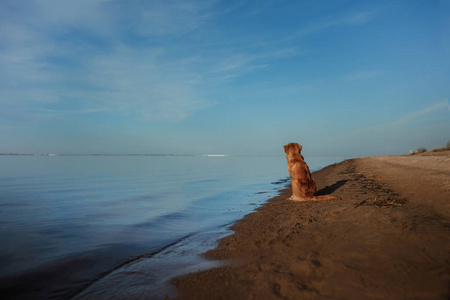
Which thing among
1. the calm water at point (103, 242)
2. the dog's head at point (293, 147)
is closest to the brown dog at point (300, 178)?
the dog's head at point (293, 147)

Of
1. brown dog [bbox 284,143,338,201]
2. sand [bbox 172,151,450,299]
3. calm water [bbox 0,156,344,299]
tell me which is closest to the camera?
sand [bbox 172,151,450,299]

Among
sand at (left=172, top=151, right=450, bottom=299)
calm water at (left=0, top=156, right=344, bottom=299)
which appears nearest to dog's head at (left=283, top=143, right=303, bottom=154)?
calm water at (left=0, top=156, right=344, bottom=299)

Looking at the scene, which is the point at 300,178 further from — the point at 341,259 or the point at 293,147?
the point at 341,259

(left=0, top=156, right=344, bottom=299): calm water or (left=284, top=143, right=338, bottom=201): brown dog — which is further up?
(left=284, top=143, right=338, bottom=201): brown dog

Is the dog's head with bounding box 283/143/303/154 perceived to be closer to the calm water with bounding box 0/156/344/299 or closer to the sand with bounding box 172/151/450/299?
the calm water with bounding box 0/156/344/299

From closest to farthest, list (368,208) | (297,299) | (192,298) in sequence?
1. (297,299)
2. (192,298)
3. (368,208)

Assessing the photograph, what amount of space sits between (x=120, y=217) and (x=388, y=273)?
24.1 ft

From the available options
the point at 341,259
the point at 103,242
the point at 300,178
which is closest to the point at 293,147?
the point at 300,178

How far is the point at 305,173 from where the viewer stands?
8742mm

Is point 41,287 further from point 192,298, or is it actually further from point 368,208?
point 368,208

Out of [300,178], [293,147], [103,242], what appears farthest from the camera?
[293,147]

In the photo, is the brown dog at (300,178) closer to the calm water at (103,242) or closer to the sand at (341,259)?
the calm water at (103,242)

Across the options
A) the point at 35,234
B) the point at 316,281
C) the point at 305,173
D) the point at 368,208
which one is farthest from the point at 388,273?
the point at 35,234

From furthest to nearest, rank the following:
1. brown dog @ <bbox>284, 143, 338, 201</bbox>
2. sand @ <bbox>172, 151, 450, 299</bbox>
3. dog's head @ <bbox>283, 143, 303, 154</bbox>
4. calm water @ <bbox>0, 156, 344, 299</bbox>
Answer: dog's head @ <bbox>283, 143, 303, 154</bbox> → brown dog @ <bbox>284, 143, 338, 201</bbox> → calm water @ <bbox>0, 156, 344, 299</bbox> → sand @ <bbox>172, 151, 450, 299</bbox>
